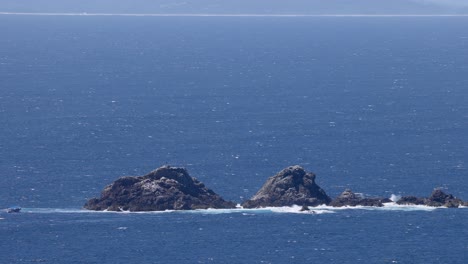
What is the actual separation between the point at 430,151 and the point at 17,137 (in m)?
43.2

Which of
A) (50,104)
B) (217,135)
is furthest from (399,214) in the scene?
(50,104)

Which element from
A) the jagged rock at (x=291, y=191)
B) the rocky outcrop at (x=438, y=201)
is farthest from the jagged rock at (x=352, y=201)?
the rocky outcrop at (x=438, y=201)

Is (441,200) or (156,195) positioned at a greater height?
(156,195)

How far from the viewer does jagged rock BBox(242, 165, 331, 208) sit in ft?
401

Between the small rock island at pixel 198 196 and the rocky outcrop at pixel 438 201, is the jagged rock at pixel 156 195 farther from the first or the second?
the rocky outcrop at pixel 438 201

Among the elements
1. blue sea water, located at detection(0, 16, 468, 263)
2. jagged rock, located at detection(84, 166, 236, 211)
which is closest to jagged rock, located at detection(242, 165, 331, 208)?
blue sea water, located at detection(0, 16, 468, 263)

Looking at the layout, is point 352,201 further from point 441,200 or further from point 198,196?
point 198,196

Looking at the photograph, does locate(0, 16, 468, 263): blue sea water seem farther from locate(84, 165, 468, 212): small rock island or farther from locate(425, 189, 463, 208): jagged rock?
locate(84, 165, 468, 212): small rock island

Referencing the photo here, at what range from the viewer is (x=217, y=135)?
522 ft

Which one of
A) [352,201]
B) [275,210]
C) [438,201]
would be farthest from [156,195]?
[438,201]

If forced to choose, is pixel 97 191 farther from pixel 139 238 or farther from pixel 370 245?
pixel 370 245

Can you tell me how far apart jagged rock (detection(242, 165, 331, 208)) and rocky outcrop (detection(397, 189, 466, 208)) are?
7136mm

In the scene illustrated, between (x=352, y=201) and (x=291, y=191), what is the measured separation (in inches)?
200

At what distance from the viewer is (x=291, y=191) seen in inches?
4811
